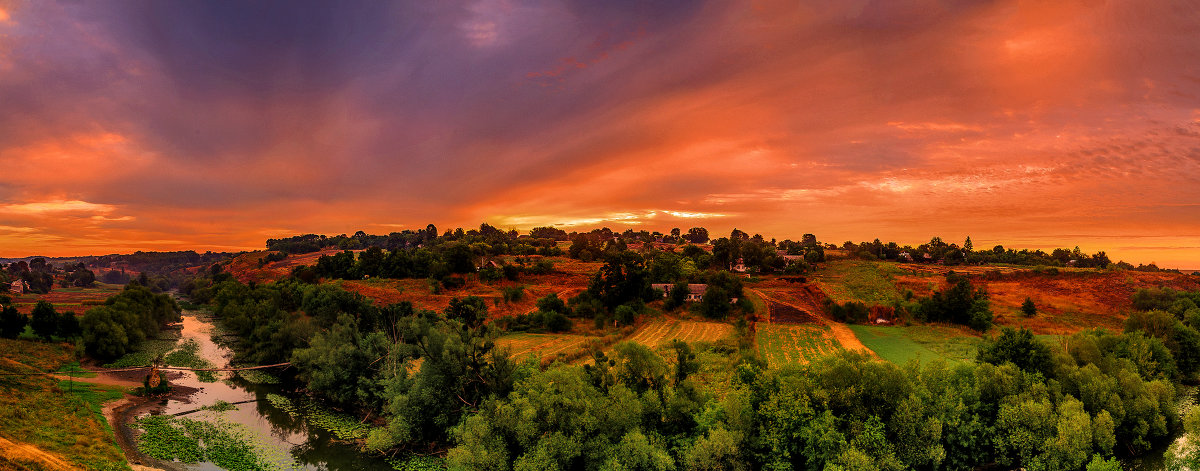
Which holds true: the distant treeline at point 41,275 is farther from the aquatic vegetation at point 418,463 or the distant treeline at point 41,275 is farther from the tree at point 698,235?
the tree at point 698,235

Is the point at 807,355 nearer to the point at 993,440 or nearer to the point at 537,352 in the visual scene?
the point at 993,440

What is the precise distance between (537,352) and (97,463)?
111 ft

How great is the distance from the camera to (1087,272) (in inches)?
2776

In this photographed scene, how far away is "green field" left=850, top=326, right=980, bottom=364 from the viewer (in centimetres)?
4616

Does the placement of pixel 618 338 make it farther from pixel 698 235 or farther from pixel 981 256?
pixel 698 235

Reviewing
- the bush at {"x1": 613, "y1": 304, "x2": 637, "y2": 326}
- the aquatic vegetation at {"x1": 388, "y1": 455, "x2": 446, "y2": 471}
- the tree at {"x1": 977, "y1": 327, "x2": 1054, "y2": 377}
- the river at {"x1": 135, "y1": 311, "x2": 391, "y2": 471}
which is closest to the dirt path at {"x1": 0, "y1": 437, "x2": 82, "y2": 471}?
the river at {"x1": 135, "y1": 311, "x2": 391, "y2": 471}

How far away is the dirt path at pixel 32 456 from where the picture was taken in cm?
1911

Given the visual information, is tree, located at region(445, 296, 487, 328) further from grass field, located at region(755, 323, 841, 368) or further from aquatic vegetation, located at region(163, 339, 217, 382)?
grass field, located at region(755, 323, 841, 368)

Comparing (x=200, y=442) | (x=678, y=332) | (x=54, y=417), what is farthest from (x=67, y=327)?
(x=678, y=332)

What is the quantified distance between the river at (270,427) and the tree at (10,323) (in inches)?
777

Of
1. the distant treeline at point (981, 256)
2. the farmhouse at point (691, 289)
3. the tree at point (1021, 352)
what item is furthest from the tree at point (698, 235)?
the tree at point (1021, 352)

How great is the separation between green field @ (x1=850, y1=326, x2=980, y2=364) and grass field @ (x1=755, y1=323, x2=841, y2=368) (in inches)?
179

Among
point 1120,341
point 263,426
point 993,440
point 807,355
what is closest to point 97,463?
point 263,426

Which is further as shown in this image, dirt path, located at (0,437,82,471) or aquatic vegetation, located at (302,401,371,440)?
aquatic vegetation, located at (302,401,371,440)
